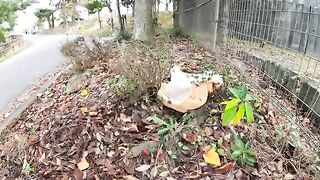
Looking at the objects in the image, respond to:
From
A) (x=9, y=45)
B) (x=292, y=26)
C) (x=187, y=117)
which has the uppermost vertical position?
(x=292, y=26)

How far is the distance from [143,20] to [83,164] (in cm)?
628

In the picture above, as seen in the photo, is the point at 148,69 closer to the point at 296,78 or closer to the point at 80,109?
the point at 80,109

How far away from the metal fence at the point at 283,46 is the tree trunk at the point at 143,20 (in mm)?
3879

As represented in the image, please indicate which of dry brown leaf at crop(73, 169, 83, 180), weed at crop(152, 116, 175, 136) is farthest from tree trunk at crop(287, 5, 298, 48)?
dry brown leaf at crop(73, 169, 83, 180)

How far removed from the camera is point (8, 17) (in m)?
21.2

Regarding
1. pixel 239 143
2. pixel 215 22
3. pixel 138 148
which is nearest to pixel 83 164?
pixel 138 148

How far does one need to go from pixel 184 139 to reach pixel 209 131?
0.26 meters

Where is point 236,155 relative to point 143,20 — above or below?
below

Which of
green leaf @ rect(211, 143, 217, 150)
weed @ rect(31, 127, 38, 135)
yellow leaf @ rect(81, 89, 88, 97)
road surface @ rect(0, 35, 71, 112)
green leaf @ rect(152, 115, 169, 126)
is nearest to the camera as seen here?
green leaf @ rect(211, 143, 217, 150)

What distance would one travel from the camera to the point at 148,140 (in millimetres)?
3324

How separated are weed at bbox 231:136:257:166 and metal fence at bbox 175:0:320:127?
683 mm

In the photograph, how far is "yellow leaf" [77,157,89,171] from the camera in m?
3.25

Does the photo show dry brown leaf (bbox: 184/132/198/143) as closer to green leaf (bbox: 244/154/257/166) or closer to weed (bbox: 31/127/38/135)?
green leaf (bbox: 244/154/257/166)

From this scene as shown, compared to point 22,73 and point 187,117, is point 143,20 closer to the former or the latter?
point 22,73
